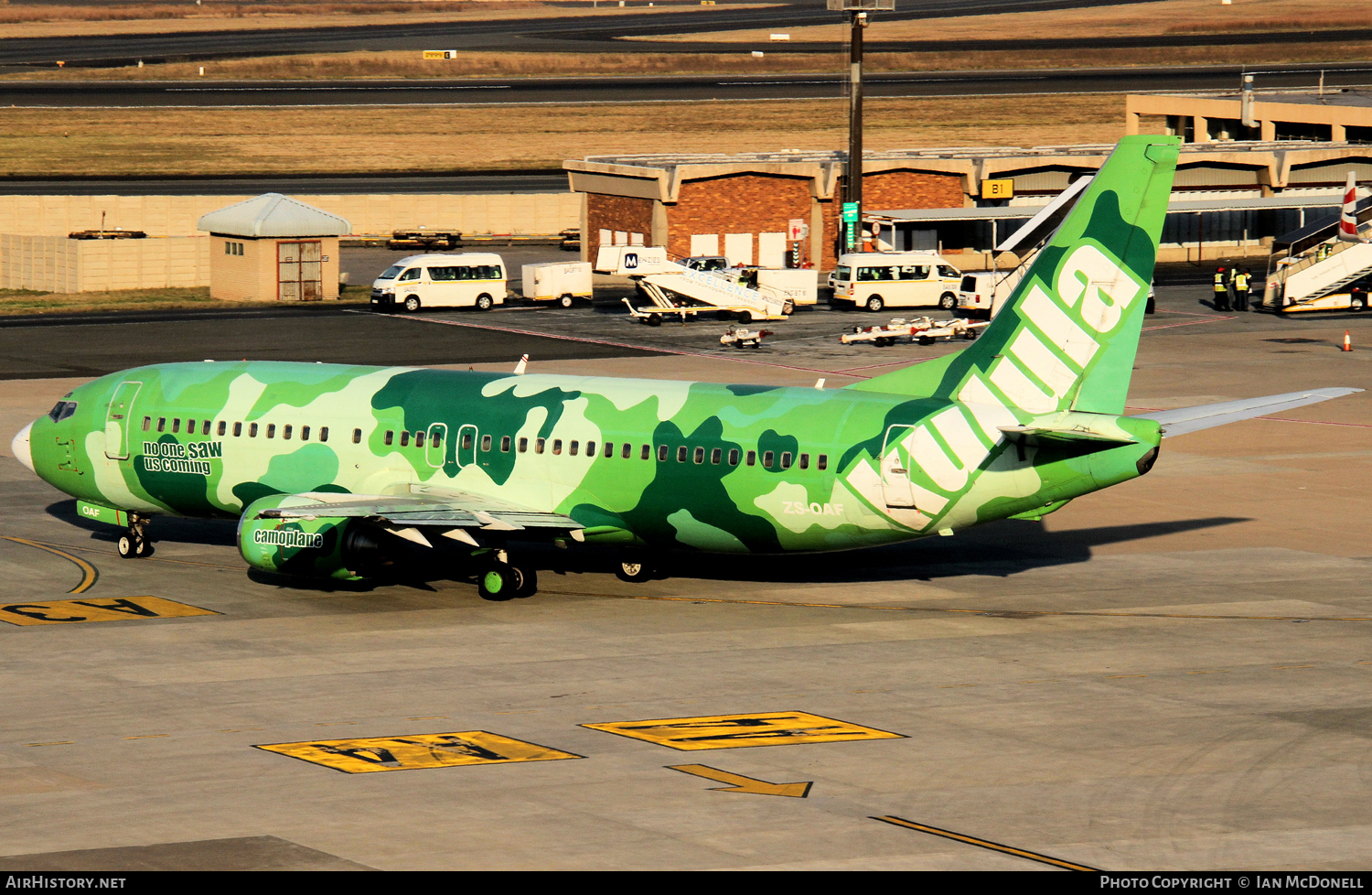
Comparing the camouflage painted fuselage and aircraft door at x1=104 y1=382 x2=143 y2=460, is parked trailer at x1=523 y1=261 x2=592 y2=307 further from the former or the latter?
aircraft door at x1=104 y1=382 x2=143 y2=460

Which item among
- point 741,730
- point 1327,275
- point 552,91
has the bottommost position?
point 741,730

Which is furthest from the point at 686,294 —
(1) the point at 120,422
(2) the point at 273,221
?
(1) the point at 120,422

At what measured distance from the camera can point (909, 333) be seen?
90.6 metres

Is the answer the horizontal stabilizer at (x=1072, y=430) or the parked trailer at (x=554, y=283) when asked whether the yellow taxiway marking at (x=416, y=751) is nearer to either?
the horizontal stabilizer at (x=1072, y=430)

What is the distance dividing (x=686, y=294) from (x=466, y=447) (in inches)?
2304

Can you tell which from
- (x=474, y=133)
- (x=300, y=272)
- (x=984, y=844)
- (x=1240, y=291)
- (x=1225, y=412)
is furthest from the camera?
(x=474, y=133)

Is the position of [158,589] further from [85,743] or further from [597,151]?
[597,151]

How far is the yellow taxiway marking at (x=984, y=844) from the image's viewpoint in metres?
23.7

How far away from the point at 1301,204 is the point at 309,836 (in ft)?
360

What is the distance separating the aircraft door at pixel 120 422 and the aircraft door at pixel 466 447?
9.42 meters

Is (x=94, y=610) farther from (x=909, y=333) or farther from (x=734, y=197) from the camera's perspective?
(x=734, y=197)

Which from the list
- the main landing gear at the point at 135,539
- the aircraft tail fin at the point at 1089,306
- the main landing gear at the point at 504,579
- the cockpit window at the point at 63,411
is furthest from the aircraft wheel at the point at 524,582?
the cockpit window at the point at 63,411

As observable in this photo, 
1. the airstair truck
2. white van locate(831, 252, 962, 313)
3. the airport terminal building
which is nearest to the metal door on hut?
the airstair truck

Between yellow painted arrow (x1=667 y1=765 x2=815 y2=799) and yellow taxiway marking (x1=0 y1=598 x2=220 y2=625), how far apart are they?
1588 centimetres
